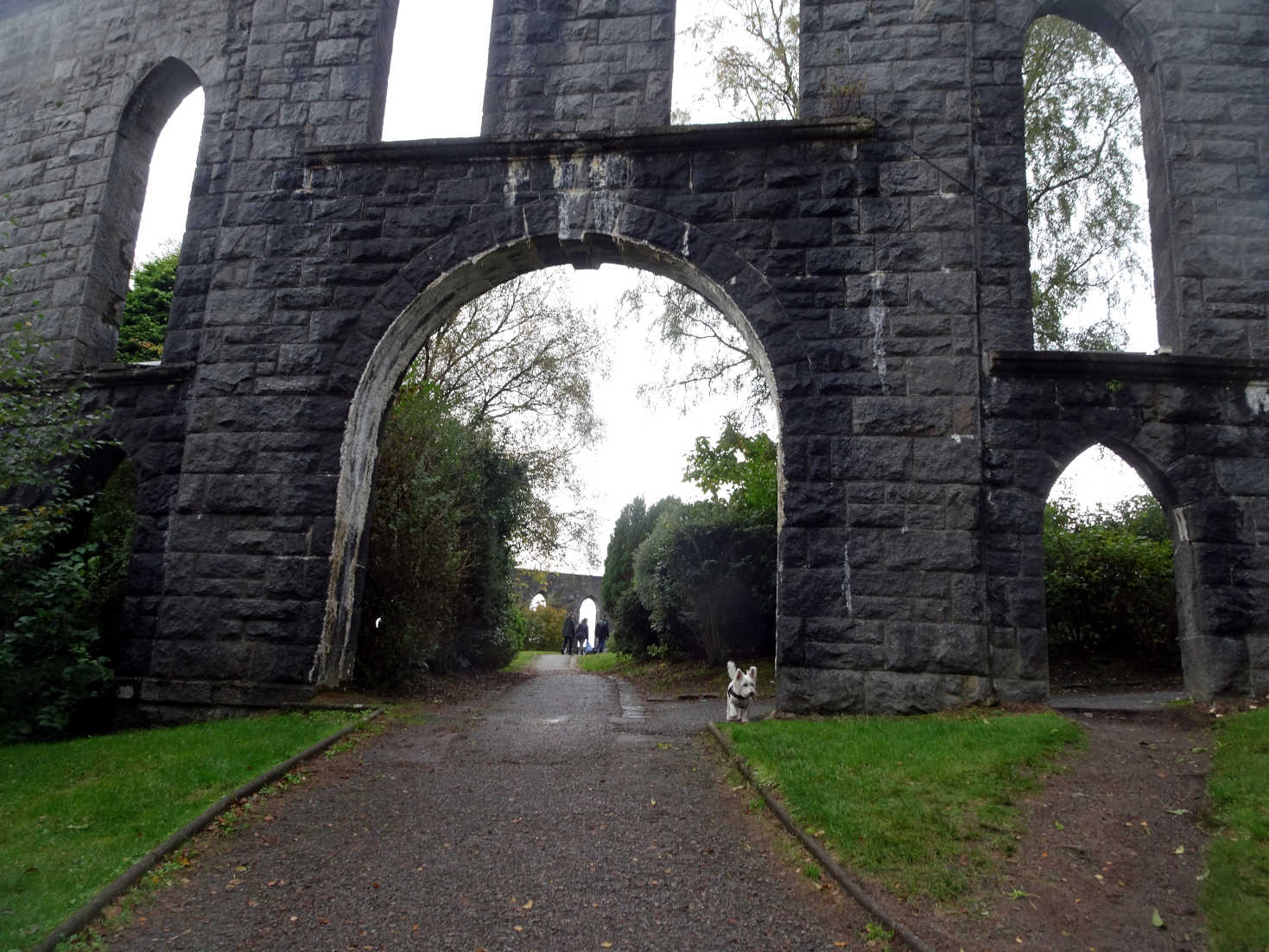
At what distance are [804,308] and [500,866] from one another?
5000mm

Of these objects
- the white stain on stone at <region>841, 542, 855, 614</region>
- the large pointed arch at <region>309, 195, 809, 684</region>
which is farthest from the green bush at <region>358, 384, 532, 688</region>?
the white stain on stone at <region>841, 542, 855, 614</region>

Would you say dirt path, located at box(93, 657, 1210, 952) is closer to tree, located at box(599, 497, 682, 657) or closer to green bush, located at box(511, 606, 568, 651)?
tree, located at box(599, 497, 682, 657)

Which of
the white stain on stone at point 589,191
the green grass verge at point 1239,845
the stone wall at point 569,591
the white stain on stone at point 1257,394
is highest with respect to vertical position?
the white stain on stone at point 589,191

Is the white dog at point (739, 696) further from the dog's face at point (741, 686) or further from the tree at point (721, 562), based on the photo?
the tree at point (721, 562)

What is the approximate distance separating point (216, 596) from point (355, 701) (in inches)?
58.7

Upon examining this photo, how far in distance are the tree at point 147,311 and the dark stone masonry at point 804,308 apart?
7106 millimetres

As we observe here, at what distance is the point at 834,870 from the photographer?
3.85m

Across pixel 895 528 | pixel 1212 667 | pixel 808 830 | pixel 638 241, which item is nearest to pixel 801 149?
pixel 638 241

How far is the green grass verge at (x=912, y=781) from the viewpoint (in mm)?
3896

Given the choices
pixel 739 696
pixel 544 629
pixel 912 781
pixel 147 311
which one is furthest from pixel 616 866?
pixel 544 629

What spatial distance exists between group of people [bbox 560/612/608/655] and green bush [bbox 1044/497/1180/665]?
16973 millimetres

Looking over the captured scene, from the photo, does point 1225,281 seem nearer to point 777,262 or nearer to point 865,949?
point 777,262

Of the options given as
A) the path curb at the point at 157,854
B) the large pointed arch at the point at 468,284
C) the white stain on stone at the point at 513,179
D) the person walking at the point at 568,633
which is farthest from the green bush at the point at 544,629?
the path curb at the point at 157,854

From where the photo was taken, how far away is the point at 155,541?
7.82 metres
